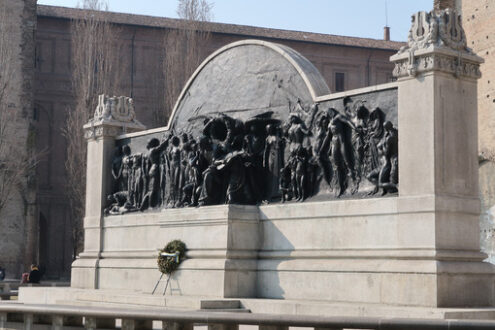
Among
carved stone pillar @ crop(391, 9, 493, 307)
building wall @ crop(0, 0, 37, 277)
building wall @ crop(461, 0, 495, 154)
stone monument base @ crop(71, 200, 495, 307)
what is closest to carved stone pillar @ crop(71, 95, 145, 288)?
stone monument base @ crop(71, 200, 495, 307)

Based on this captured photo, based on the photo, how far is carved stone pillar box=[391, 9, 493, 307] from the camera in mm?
13375

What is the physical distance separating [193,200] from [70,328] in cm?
528

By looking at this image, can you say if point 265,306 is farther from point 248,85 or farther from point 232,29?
point 232,29

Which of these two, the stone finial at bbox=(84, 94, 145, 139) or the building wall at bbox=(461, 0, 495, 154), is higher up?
the building wall at bbox=(461, 0, 495, 154)

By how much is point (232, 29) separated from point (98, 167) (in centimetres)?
3165

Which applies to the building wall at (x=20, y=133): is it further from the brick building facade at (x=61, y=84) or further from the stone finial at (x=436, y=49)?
the stone finial at (x=436, y=49)

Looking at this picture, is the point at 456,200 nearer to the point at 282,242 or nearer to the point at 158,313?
the point at 282,242

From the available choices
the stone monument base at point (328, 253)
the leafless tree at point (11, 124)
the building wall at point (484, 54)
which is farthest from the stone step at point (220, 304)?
the leafless tree at point (11, 124)

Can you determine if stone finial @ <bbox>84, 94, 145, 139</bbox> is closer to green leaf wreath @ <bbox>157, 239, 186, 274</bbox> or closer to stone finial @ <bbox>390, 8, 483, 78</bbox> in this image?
green leaf wreath @ <bbox>157, 239, 186, 274</bbox>

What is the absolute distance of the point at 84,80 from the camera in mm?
44969

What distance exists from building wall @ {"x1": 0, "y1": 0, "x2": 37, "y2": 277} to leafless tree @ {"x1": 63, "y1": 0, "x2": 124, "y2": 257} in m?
2.20

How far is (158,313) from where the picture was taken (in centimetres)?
1166

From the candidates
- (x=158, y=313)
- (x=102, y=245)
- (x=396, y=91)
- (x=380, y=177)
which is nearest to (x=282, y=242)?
(x=380, y=177)

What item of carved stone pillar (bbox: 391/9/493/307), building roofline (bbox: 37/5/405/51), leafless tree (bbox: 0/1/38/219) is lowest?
carved stone pillar (bbox: 391/9/493/307)
